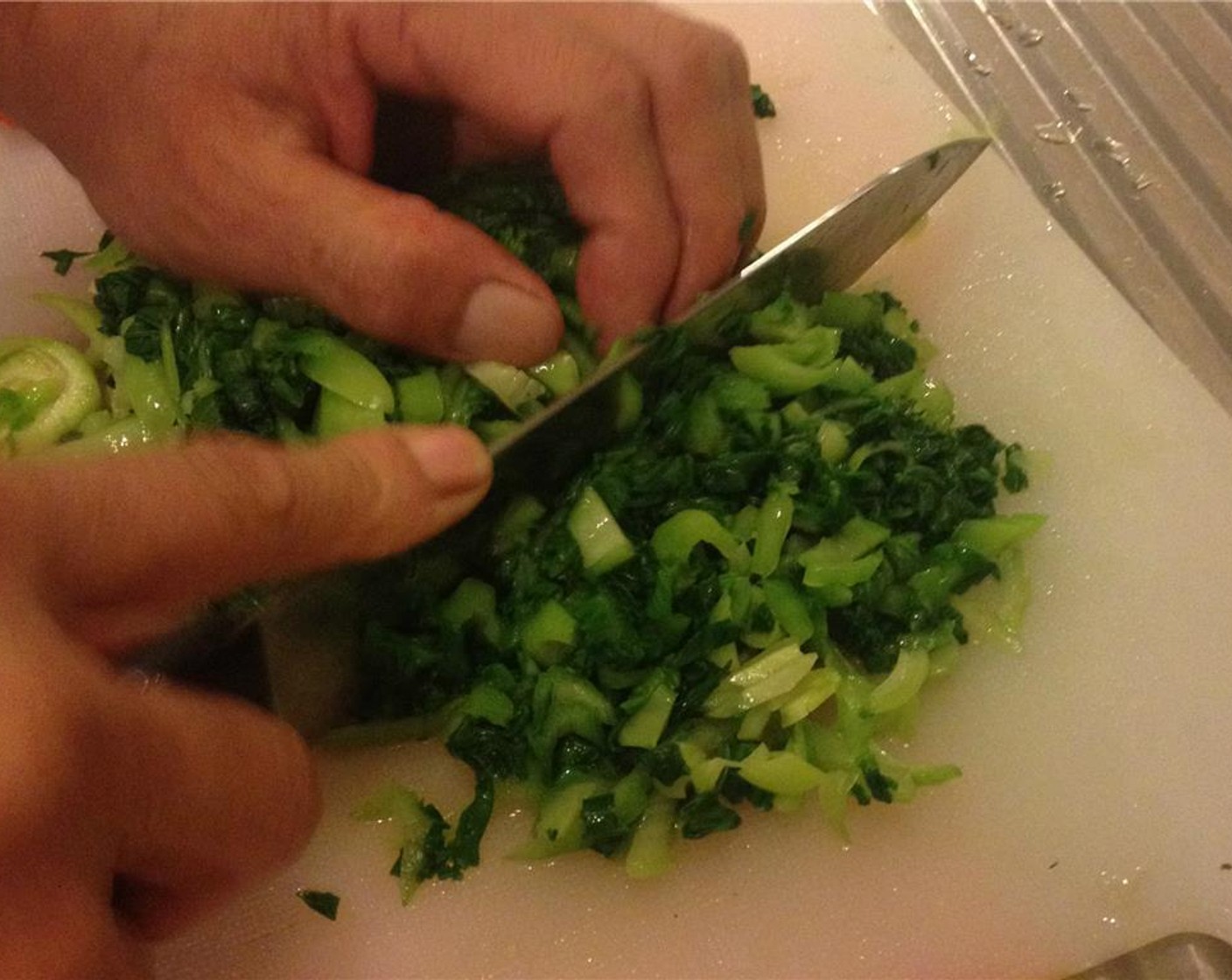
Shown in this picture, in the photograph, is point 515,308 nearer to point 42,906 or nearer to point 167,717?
point 167,717

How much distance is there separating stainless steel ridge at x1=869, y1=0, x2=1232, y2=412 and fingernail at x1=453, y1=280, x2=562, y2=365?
1.04 metres

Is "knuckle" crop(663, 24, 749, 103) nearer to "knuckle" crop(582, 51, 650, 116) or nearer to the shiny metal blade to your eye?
"knuckle" crop(582, 51, 650, 116)

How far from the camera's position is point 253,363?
1.43 metres

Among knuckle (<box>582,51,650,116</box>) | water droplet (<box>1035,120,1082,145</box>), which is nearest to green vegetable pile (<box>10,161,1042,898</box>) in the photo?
knuckle (<box>582,51,650,116</box>)

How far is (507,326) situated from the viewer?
4.54 ft

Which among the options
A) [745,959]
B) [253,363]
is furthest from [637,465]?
[745,959]

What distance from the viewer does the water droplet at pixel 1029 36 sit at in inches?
82.7

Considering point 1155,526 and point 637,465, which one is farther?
point 1155,526

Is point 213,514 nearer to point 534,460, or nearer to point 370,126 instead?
point 534,460

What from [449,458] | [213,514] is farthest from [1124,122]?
[213,514]

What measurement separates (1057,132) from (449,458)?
57.8 inches

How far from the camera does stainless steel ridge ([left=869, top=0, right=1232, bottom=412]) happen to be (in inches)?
72.7

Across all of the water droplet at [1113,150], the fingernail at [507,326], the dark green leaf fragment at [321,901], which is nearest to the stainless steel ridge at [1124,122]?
the water droplet at [1113,150]

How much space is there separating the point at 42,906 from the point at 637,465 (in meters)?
0.86
